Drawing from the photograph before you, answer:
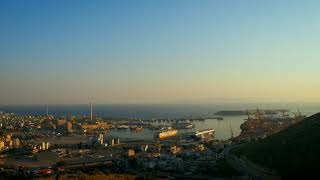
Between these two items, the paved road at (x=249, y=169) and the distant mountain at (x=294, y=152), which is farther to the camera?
the paved road at (x=249, y=169)

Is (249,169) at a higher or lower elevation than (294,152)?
lower

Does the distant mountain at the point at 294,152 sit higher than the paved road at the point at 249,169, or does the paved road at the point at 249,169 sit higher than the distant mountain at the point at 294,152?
the distant mountain at the point at 294,152

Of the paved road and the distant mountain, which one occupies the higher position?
Answer: the distant mountain

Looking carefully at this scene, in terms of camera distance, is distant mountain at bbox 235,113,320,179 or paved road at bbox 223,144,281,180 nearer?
distant mountain at bbox 235,113,320,179

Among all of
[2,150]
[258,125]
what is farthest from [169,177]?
[258,125]

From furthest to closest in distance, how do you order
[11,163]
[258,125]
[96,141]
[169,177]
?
1. [258,125]
2. [96,141]
3. [11,163]
4. [169,177]

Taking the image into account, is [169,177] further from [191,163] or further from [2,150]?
[2,150]

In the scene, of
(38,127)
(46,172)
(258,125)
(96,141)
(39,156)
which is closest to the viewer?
(46,172)

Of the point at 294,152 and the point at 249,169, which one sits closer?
the point at 294,152
